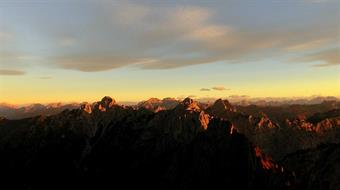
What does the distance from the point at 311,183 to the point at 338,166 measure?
13629 millimetres

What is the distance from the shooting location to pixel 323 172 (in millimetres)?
195500

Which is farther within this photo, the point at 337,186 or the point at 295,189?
the point at 295,189

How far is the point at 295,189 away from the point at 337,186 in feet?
66.4

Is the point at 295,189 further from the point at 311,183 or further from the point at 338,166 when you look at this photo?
the point at 338,166

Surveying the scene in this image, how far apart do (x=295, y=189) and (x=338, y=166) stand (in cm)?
2073

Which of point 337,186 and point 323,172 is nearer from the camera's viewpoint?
point 337,186

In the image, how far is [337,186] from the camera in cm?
18275

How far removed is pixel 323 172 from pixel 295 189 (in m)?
14.0

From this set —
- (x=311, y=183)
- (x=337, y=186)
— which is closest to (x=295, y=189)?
(x=311, y=183)

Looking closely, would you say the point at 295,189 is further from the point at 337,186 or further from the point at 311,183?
the point at 337,186

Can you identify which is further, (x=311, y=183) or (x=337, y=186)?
(x=311, y=183)

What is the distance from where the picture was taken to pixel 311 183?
196375 millimetres

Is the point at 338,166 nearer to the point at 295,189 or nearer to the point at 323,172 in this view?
the point at 323,172

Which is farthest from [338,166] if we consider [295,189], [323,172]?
[295,189]
